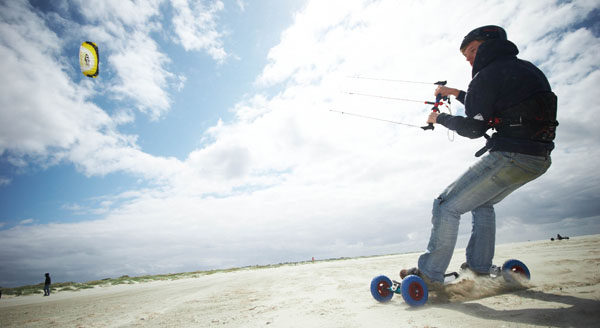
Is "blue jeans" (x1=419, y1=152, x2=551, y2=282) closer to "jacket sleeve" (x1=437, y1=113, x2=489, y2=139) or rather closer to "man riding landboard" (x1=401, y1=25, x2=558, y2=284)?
"man riding landboard" (x1=401, y1=25, x2=558, y2=284)

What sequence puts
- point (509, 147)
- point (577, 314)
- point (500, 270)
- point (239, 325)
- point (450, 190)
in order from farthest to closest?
point (500, 270) → point (450, 190) → point (239, 325) → point (509, 147) → point (577, 314)

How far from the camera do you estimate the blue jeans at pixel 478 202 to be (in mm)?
2447

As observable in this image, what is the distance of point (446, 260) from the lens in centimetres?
277

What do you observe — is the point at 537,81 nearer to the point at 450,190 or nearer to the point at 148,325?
the point at 450,190

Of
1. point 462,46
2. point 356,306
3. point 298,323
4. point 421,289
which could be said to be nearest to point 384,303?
point 356,306

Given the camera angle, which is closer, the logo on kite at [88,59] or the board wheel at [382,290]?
the board wheel at [382,290]

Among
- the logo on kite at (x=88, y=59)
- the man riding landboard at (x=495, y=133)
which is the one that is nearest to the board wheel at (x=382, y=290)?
the man riding landboard at (x=495, y=133)

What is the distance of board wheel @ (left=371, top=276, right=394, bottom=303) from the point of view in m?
2.92

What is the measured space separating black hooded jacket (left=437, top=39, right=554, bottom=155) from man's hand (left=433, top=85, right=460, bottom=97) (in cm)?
72

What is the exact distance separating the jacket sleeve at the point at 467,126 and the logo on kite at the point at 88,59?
19228 millimetres

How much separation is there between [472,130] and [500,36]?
1.27 metres

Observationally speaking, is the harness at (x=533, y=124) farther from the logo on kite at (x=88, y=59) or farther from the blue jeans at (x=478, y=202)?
the logo on kite at (x=88, y=59)

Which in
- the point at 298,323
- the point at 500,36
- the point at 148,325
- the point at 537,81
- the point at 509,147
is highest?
the point at 500,36

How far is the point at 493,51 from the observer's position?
Answer: 2.80 metres
